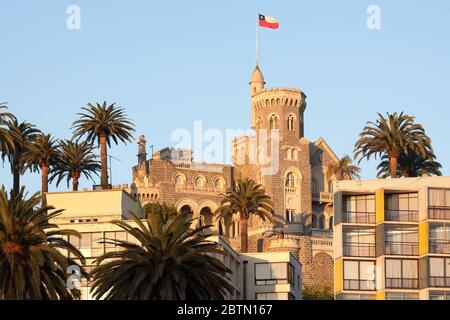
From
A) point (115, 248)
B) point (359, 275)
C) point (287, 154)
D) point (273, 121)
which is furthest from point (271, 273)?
point (273, 121)

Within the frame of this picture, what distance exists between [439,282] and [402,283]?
8.69ft

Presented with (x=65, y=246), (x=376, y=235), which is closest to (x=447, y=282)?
(x=376, y=235)

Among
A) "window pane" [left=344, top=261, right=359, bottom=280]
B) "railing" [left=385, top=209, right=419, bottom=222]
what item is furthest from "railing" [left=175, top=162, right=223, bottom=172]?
"window pane" [left=344, top=261, right=359, bottom=280]

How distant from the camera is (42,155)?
137750 millimetres

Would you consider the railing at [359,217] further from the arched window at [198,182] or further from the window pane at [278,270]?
the arched window at [198,182]

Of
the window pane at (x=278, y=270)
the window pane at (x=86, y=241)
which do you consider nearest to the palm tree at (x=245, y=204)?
the window pane at (x=278, y=270)

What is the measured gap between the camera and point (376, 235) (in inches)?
4124

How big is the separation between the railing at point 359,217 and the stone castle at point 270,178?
65.9 meters

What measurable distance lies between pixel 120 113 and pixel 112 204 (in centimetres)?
2211

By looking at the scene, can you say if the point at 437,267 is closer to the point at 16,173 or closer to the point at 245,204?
the point at 245,204

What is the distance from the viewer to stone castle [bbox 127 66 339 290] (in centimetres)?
17750

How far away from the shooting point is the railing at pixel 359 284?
102812 mm

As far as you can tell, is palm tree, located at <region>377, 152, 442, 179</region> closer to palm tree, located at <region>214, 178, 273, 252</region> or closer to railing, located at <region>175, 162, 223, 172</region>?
palm tree, located at <region>214, 178, 273, 252</region>

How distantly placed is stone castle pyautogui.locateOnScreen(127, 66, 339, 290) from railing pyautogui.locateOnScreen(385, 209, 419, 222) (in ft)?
219
